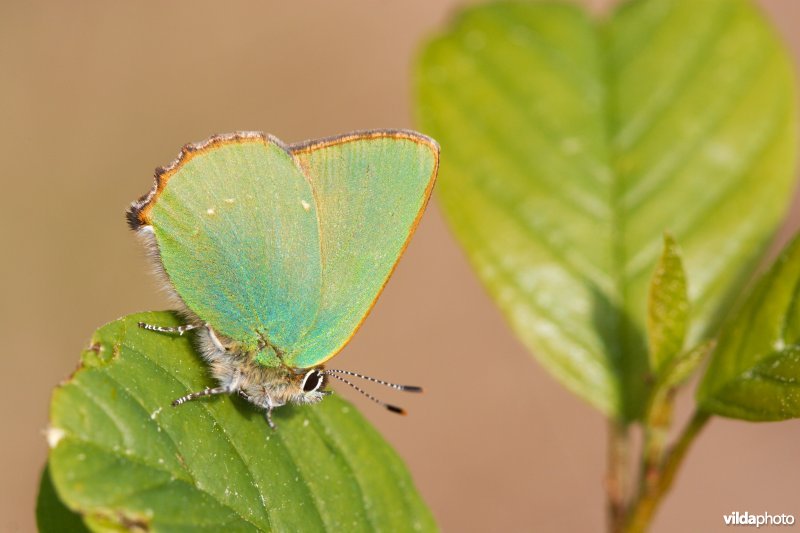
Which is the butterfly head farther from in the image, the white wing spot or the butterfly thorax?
the white wing spot

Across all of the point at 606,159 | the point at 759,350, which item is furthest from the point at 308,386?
the point at 606,159

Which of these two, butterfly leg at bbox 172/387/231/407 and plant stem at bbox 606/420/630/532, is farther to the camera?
plant stem at bbox 606/420/630/532

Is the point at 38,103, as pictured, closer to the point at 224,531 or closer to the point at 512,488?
the point at 512,488

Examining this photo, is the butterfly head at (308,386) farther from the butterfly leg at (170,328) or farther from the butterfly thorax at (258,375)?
the butterfly leg at (170,328)

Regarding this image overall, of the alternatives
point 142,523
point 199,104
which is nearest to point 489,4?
point 142,523

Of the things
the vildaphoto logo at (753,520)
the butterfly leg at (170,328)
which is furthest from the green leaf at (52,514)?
the vildaphoto logo at (753,520)

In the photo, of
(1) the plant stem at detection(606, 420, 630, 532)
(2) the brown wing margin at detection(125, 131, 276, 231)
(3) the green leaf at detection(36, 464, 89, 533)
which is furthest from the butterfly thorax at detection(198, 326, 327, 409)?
(1) the plant stem at detection(606, 420, 630, 532)
